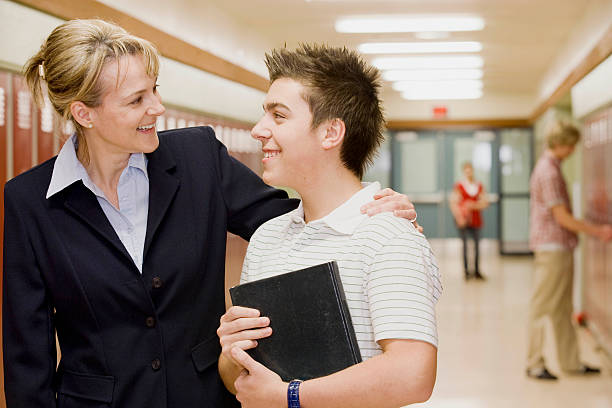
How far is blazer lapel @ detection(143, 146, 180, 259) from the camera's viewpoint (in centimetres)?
188

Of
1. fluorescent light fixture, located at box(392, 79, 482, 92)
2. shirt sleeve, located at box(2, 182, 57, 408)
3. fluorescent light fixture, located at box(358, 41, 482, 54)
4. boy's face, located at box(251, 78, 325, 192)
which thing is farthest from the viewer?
fluorescent light fixture, located at box(392, 79, 482, 92)

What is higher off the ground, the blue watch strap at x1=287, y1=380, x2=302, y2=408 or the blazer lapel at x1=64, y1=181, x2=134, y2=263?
the blazer lapel at x1=64, y1=181, x2=134, y2=263

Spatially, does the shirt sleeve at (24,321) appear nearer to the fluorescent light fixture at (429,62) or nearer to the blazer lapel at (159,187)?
the blazer lapel at (159,187)

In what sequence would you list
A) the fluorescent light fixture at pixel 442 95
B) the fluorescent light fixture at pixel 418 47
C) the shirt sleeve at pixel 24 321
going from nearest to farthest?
the shirt sleeve at pixel 24 321 → the fluorescent light fixture at pixel 418 47 → the fluorescent light fixture at pixel 442 95

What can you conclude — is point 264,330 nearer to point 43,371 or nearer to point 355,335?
point 355,335

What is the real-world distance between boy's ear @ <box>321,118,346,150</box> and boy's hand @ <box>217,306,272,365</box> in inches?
16.5

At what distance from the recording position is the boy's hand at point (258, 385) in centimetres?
146

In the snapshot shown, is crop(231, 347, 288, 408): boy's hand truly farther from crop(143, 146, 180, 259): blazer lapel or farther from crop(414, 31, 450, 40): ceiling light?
crop(414, 31, 450, 40): ceiling light

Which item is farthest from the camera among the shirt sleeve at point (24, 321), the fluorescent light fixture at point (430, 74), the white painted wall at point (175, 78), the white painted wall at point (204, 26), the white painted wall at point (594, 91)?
the fluorescent light fixture at point (430, 74)

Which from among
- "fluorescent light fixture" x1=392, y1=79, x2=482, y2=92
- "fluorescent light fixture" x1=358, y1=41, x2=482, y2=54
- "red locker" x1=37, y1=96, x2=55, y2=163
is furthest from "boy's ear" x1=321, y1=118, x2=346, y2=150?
"fluorescent light fixture" x1=392, y1=79, x2=482, y2=92

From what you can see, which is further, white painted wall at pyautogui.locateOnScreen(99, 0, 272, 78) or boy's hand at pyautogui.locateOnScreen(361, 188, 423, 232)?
white painted wall at pyautogui.locateOnScreen(99, 0, 272, 78)

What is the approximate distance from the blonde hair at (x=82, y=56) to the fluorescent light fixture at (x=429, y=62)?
824 centimetres

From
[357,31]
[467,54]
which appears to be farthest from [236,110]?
[467,54]

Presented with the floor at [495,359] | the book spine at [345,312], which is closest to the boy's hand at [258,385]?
the book spine at [345,312]
